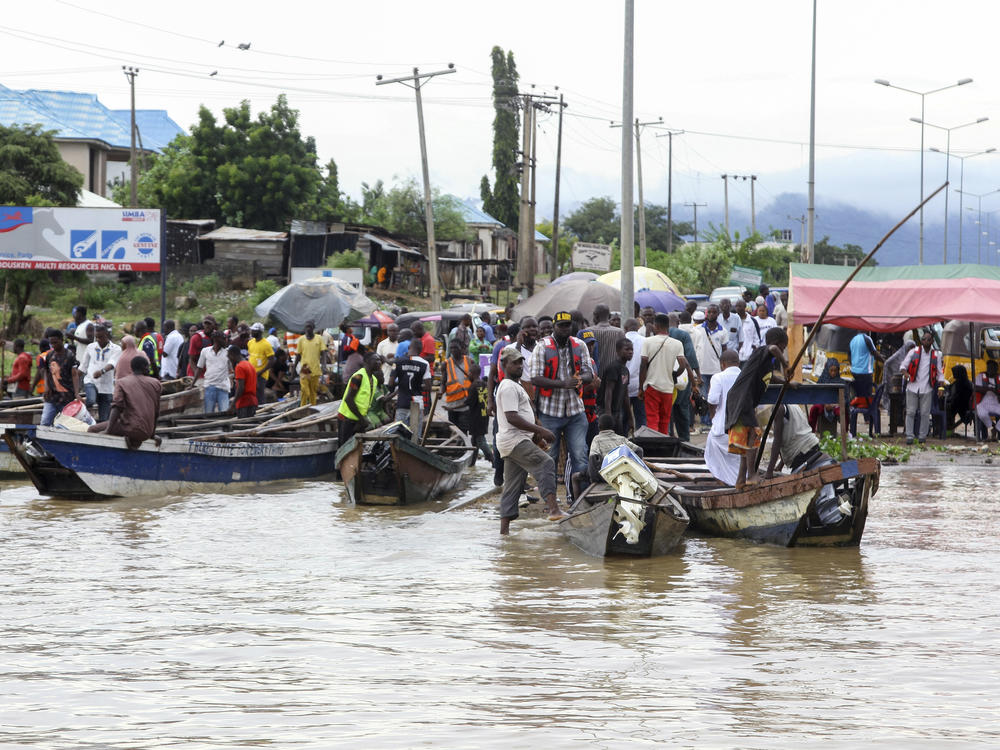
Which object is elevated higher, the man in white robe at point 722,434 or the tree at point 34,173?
the tree at point 34,173

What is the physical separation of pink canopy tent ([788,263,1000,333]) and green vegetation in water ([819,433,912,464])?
1.80 metres

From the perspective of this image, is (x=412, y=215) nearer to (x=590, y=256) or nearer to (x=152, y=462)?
(x=590, y=256)

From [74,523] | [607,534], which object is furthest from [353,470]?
[607,534]

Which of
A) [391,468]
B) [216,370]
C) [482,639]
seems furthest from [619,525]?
[216,370]

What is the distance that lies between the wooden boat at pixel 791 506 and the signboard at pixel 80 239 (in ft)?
58.0

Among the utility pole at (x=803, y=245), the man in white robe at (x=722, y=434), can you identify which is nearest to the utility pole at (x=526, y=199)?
the utility pole at (x=803, y=245)

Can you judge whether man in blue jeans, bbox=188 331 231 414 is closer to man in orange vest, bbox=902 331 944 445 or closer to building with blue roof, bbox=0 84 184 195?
man in orange vest, bbox=902 331 944 445

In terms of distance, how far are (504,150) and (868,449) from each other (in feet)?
182

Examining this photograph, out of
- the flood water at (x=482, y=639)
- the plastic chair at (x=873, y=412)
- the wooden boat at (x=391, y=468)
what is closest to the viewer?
the flood water at (x=482, y=639)

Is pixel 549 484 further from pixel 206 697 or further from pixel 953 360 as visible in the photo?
pixel 953 360

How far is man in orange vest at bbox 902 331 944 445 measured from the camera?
1758 centimetres

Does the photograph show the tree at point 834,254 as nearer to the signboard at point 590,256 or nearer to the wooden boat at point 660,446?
the signboard at point 590,256

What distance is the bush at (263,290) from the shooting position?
40.4 metres

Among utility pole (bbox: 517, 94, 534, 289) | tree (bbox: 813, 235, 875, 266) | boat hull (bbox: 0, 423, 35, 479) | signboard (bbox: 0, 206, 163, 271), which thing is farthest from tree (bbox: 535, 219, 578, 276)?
boat hull (bbox: 0, 423, 35, 479)
